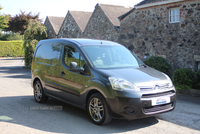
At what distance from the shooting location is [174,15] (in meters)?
13.0

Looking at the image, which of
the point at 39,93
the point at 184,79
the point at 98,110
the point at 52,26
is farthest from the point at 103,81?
the point at 52,26

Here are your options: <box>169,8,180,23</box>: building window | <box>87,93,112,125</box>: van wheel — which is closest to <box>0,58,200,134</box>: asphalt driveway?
<box>87,93,112,125</box>: van wheel

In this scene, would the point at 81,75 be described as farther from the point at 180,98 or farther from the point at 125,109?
the point at 180,98

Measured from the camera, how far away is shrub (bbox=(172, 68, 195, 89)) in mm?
9352

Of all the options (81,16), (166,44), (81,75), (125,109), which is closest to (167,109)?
(125,109)

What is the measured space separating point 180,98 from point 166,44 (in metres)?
5.29

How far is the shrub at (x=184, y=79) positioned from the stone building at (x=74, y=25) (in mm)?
13150

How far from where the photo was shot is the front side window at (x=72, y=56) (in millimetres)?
5988

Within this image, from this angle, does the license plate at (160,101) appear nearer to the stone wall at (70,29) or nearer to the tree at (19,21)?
the stone wall at (70,29)

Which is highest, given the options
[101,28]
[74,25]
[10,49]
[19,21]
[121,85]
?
[19,21]

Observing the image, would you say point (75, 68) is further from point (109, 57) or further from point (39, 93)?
point (39, 93)

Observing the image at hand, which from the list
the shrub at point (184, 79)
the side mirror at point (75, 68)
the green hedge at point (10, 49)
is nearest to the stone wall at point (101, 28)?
the shrub at point (184, 79)

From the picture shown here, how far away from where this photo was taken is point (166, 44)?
1331cm

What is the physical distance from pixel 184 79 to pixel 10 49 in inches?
1362
